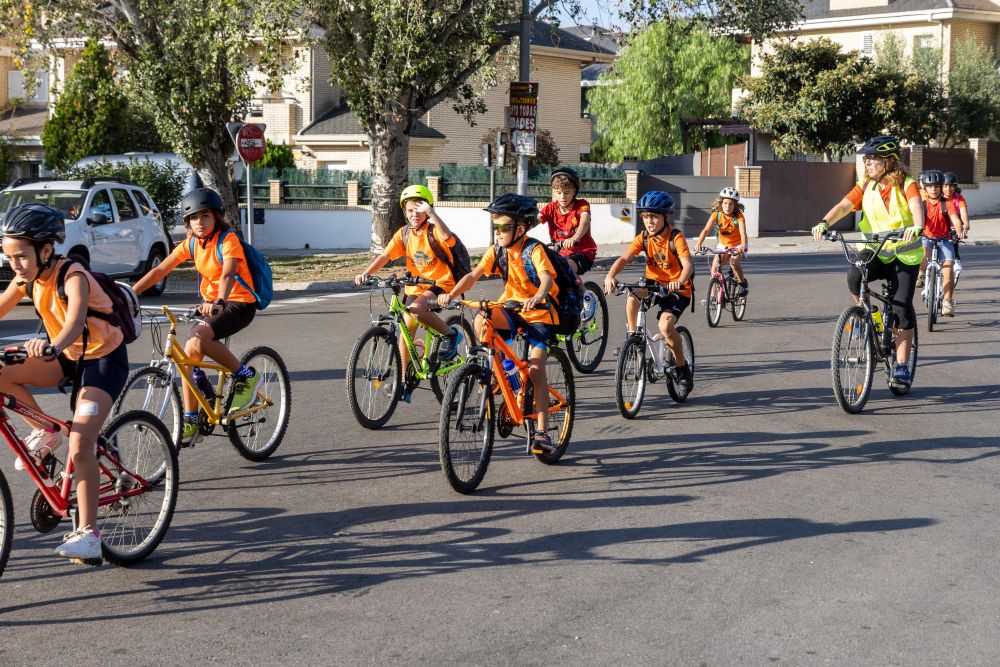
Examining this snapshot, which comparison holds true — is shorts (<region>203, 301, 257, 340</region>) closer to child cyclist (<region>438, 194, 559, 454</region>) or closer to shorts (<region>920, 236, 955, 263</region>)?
child cyclist (<region>438, 194, 559, 454</region>)

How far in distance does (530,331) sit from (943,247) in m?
9.46

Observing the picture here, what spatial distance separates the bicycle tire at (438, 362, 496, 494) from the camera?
22.3 ft

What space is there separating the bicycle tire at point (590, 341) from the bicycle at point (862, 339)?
8.58 feet

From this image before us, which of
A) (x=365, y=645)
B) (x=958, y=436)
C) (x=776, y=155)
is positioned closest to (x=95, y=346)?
(x=365, y=645)

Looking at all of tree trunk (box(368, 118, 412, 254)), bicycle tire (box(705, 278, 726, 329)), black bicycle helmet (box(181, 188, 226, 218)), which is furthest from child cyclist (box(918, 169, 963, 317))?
tree trunk (box(368, 118, 412, 254))

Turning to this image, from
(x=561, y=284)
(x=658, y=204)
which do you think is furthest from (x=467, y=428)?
(x=658, y=204)

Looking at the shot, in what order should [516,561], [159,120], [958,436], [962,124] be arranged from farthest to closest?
1. [962,124]
2. [159,120]
3. [958,436]
4. [516,561]

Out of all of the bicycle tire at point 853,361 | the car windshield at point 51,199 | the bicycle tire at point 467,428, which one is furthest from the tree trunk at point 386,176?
the bicycle tire at point 467,428

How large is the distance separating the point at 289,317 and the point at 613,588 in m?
11.9

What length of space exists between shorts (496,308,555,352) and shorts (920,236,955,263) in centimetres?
914

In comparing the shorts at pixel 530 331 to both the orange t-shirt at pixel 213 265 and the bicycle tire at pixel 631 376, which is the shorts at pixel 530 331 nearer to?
the bicycle tire at pixel 631 376

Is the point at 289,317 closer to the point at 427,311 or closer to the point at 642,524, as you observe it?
the point at 427,311

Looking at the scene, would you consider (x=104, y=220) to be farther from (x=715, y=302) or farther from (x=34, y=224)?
(x=34, y=224)

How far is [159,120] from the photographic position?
80.4ft
